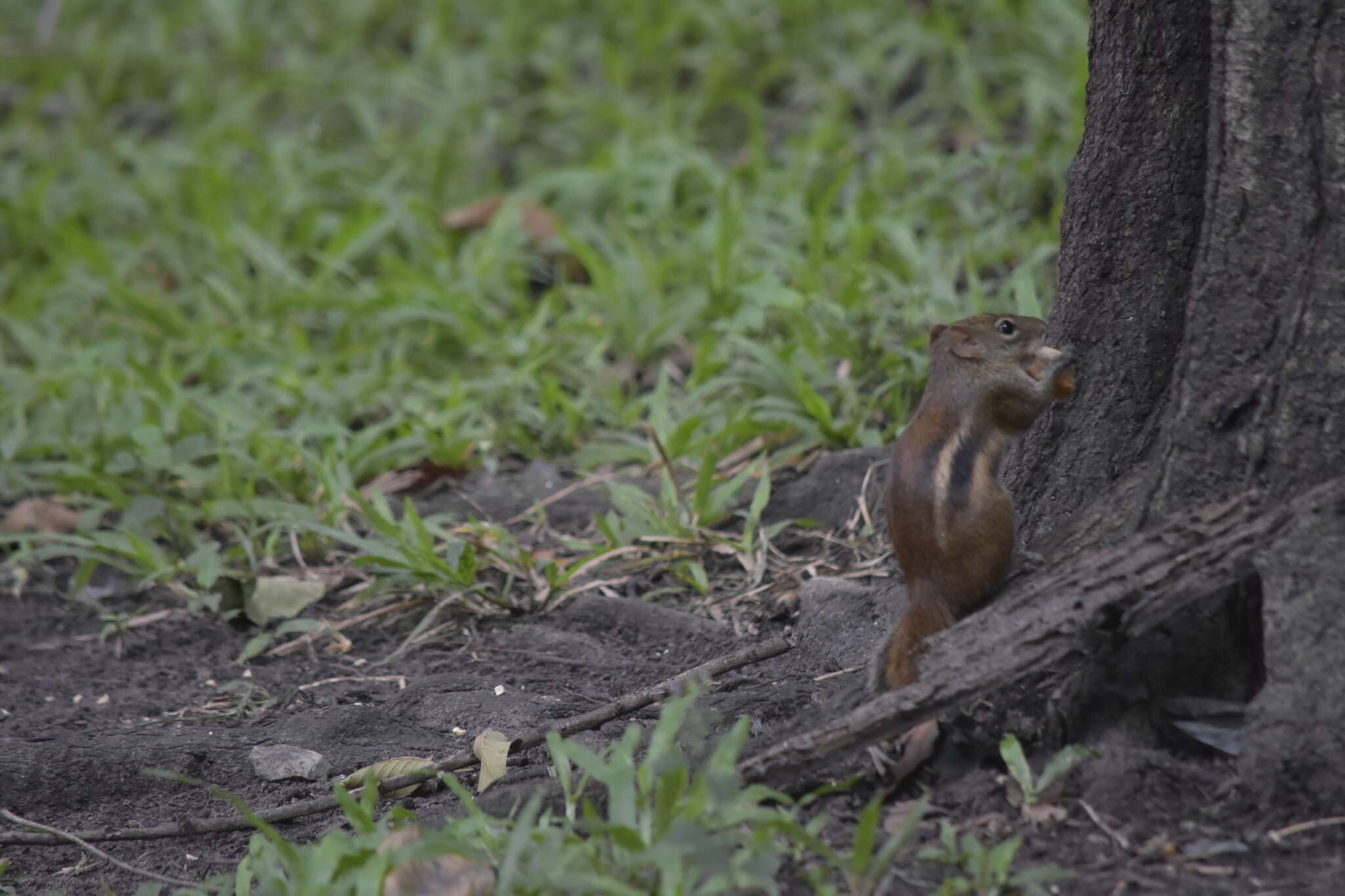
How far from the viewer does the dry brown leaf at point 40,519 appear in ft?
14.6

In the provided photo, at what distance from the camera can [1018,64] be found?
5988 mm

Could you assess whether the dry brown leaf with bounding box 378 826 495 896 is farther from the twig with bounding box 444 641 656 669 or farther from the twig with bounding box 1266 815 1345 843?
the twig with bounding box 1266 815 1345 843

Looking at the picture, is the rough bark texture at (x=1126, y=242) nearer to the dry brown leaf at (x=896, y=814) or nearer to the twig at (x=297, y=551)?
the dry brown leaf at (x=896, y=814)

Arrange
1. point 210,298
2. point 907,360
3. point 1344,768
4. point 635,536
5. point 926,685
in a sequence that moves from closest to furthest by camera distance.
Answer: point 1344,768
point 926,685
point 635,536
point 907,360
point 210,298

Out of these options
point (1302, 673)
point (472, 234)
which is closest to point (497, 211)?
point (472, 234)

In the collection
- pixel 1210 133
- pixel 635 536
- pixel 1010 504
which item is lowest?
pixel 635 536

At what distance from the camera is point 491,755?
2.85m

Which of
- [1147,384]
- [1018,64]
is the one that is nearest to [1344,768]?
[1147,384]

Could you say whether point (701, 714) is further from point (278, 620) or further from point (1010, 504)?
point (278, 620)

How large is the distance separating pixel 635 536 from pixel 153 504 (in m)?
1.61

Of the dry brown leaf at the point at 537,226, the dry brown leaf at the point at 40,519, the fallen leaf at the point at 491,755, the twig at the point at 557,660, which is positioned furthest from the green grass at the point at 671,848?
the dry brown leaf at the point at 537,226

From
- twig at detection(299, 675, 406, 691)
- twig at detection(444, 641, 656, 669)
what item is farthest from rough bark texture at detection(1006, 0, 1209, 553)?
twig at detection(299, 675, 406, 691)

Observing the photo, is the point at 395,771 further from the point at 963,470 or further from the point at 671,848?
the point at 963,470

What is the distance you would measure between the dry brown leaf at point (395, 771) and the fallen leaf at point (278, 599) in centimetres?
108
